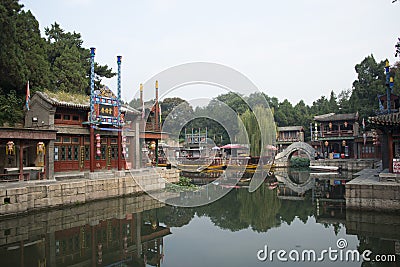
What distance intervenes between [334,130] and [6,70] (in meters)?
29.4

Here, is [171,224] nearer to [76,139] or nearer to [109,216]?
[109,216]

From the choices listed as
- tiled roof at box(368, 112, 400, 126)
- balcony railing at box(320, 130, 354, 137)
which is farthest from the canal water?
balcony railing at box(320, 130, 354, 137)

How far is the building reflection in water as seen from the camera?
7.31 meters

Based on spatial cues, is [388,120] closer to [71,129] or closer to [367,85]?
[71,129]

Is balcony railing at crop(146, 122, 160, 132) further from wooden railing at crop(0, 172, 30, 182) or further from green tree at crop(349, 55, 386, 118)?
green tree at crop(349, 55, 386, 118)

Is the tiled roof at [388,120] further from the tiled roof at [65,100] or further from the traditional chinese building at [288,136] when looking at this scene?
the traditional chinese building at [288,136]

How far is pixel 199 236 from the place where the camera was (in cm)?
920

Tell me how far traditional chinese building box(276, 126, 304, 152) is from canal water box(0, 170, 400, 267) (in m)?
29.7

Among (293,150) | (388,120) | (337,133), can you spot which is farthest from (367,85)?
(388,120)

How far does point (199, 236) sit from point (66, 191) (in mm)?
6176

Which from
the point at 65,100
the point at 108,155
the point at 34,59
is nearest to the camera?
the point at 65,100

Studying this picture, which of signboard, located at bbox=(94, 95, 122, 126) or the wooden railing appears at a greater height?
signboard, located at bbox=(94, 95, 122, 126)

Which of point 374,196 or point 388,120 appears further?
point 388,120

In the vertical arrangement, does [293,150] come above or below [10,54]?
below
